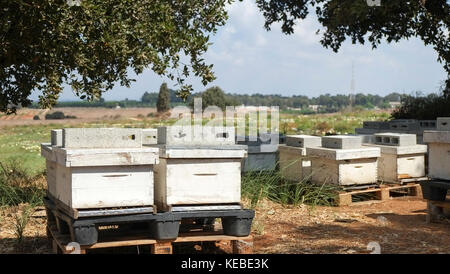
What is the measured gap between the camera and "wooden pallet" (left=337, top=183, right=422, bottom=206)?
10065 mm

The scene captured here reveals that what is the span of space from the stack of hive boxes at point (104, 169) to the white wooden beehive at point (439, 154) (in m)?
4.52

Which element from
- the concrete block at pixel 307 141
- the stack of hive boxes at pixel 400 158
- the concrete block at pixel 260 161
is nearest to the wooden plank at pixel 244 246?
the concrete block at pixel 307 141

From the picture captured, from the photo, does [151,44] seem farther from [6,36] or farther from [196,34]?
[6,36]

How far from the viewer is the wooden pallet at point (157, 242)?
5971mm

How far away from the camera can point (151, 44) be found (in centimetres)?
957

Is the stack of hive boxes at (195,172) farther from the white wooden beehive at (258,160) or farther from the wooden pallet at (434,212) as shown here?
the white wooden beehive at (258,160)

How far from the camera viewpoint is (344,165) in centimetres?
1005

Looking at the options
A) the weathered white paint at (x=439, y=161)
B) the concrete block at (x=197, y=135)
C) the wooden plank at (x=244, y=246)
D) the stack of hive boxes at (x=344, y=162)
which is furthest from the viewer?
the stack of hive boxes at (x=344, y=162)

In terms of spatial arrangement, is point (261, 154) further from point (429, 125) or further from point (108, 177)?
point (108, 177)

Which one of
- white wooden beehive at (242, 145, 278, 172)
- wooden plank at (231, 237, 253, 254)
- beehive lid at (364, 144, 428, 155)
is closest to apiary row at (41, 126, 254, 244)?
wooden plank at (231, 237, 253, 254)

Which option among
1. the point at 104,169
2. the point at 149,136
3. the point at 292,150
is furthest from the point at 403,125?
the point at 104,169

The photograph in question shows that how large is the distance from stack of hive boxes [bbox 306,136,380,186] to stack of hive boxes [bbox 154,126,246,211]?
395 centimetres
